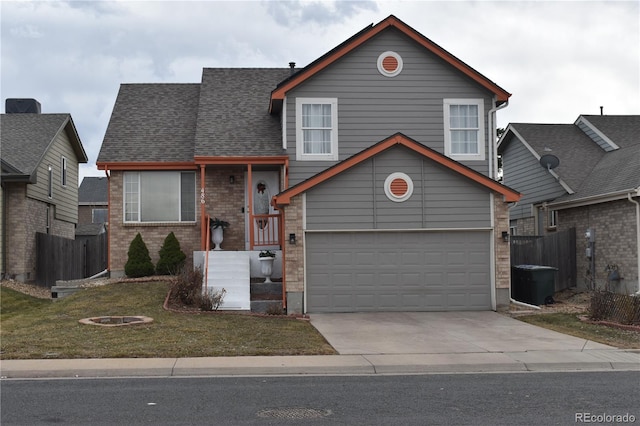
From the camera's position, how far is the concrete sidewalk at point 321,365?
10.6 m

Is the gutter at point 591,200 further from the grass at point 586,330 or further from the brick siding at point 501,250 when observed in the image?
the grass at point 586,330

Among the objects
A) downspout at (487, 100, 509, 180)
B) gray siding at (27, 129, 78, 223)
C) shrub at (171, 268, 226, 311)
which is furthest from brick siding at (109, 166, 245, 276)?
downspout at (487, 100, 509, 180)

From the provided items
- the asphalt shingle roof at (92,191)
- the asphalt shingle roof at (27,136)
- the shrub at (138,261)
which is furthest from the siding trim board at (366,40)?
the asphalt shingle roof at (92,191)

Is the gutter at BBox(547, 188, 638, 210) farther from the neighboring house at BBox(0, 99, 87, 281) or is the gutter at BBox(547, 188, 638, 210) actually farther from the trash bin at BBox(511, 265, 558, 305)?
the neighboring house at BBox(0, 99, 87, 281)

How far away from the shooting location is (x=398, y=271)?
18.5 meters

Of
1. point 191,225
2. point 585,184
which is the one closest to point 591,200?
point 585,184

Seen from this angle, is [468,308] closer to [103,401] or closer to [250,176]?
[250,176]

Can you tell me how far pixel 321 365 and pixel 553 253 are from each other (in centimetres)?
1411

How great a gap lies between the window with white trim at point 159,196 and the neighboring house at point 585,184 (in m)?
13.1

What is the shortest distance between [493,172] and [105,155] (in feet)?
40.1

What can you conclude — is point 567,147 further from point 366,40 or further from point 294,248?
point 294,248

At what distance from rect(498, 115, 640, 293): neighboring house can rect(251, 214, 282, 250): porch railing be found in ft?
33.4

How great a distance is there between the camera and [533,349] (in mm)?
12898

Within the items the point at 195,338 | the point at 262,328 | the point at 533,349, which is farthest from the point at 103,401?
the point at 533,349
